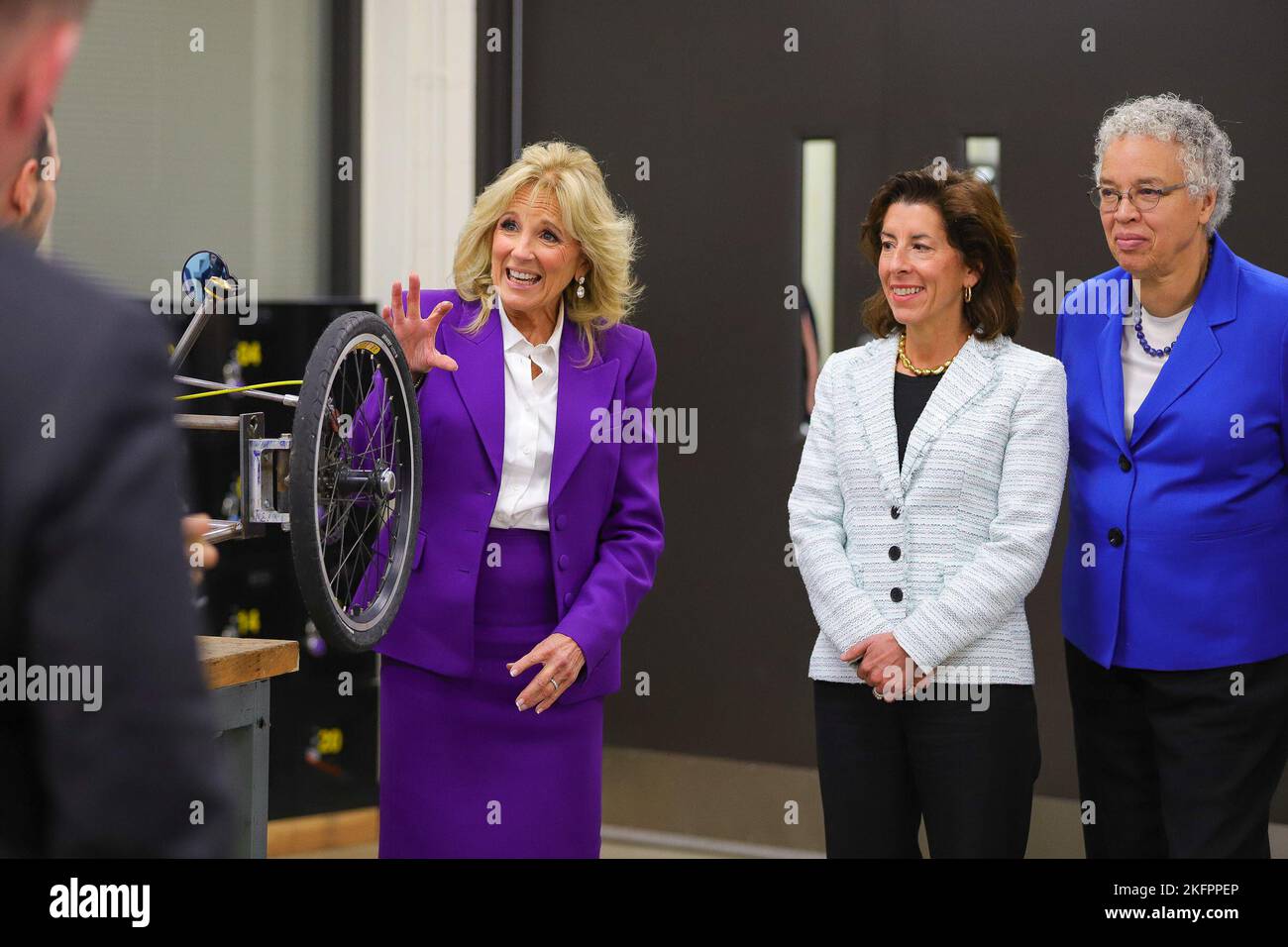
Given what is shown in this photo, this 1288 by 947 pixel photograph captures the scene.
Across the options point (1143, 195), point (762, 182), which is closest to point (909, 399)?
point (1143, 195)

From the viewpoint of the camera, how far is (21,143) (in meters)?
0.74

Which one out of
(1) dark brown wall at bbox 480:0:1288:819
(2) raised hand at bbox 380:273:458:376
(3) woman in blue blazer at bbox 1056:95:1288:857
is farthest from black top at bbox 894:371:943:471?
(1) dark brown wall at bbox 480:0:1288:819

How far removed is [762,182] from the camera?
13.0ft

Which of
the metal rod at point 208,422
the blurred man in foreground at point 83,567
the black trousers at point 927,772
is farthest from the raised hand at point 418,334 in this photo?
the blurred man in foreground at point 83,567

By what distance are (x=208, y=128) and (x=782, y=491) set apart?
6.31ft

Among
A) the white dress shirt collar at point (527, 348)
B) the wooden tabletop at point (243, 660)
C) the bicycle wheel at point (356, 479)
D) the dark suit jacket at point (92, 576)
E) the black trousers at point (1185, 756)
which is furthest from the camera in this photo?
the white dress shirt collar at point (527, 348)

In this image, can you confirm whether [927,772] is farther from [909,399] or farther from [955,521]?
[909,399]

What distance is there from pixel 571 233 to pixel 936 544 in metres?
0.76

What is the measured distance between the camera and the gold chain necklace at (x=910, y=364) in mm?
2373

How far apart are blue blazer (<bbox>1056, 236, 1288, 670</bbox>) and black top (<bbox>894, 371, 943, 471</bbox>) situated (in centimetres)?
29

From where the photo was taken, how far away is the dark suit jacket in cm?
68

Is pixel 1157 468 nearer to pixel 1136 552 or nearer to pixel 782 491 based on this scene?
pixel 1136 552

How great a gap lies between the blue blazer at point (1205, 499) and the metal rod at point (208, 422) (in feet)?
4.40

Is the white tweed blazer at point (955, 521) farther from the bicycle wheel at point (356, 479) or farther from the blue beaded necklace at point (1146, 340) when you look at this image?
the bicycle wheel at point (356, 479)
